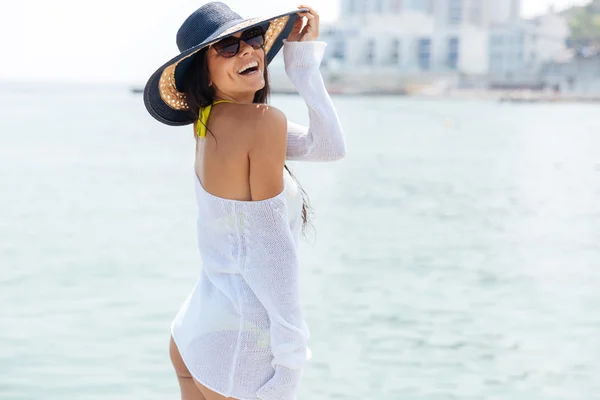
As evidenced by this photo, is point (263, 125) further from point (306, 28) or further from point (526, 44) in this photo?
A: point (526, 44)

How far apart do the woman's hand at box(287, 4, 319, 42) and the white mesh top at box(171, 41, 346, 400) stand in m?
0.03

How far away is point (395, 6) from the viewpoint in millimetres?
93062

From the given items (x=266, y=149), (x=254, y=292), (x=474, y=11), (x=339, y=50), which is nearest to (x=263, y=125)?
(x=266, y=149)

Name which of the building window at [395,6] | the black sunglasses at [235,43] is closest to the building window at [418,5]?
the building window at [395,6]

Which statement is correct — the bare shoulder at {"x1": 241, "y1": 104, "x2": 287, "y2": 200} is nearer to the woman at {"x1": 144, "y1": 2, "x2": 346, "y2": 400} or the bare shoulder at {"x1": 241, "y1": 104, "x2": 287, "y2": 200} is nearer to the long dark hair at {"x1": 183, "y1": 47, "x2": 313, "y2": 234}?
the woman at {"x1": 144, "y1": 2, "x2": 346, "y2": 400}

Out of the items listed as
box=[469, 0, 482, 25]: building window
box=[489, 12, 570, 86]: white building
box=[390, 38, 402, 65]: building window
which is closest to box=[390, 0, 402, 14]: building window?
box=[469, 0, 482, 25]: building window

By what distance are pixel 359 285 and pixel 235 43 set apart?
5.00m

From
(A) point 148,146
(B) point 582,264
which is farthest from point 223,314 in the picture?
(A) point 148,146

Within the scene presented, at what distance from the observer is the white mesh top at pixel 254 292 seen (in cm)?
153

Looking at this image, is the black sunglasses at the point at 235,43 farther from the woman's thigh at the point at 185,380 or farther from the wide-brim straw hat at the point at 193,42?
the woman's thigh at the point at 185,380

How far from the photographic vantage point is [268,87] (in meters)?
1.74

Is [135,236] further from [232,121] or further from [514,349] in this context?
[232,121]

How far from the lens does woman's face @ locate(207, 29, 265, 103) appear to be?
1604 mm

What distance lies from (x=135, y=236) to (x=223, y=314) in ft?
23.8
